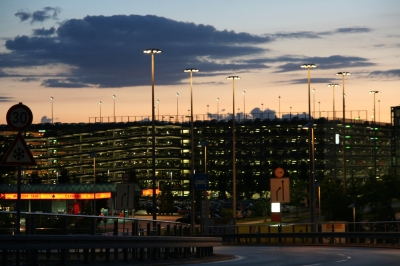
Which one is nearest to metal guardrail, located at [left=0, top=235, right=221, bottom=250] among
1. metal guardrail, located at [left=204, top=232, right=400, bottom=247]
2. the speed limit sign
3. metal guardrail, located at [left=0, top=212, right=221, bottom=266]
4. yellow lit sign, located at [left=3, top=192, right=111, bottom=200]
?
metal guardrail, located at [left=0, top=212, right=221, bottom=266]

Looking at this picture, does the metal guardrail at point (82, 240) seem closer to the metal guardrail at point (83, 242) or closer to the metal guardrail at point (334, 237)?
the metal guardrail at point (83, 242)

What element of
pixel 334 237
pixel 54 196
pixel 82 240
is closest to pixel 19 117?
pixel 82 240

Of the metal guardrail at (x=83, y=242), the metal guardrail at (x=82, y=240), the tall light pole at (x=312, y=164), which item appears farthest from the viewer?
the tall light pole at (x=312, y=164)

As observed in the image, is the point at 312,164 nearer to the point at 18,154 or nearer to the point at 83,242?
the point at 83,242

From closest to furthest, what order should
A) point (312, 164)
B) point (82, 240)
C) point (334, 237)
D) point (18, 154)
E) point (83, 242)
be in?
point (18, 154), point (82, 240), point (83, 242), point (334, 237), point (312, 164)

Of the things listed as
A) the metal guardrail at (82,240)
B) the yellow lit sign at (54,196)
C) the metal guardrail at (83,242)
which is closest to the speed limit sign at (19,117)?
the metal guardrail at (82,240)

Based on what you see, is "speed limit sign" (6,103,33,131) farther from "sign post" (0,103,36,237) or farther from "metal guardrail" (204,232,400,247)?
"metal guardrail" (204,232,400,247)

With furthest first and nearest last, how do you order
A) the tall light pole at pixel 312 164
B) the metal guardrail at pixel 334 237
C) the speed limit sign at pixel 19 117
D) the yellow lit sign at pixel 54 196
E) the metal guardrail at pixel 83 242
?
the yellow lit sign at pixel 54 196, the tall light pole at pixel 312 164, the metal guardrail at pixel 334 237, the speed limit sign at pixel 19 117, the metal guardrail at pixel 83 242

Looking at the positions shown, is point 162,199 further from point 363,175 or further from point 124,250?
point 124,250

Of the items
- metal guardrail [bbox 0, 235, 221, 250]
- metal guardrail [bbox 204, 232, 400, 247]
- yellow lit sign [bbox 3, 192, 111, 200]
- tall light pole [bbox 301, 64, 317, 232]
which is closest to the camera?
metal guardrail [bbox 0, 235, 221, 250]

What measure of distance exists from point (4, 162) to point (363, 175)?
609 ft

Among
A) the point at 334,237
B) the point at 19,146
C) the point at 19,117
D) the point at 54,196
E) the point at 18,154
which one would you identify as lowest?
the point at 334,237

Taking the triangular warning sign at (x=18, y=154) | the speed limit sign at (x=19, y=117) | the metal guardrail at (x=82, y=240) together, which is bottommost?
the metal guardrail at (x=82, y=240)

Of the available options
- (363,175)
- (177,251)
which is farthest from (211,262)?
(363,175)
